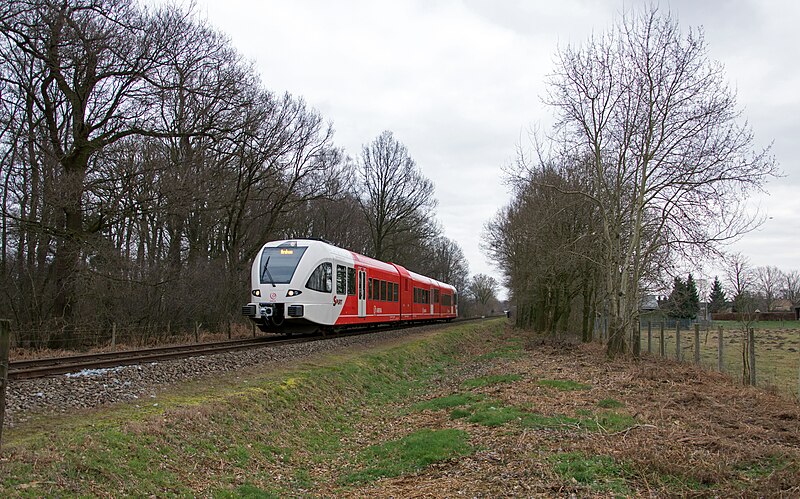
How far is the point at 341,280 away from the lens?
21.0 meters

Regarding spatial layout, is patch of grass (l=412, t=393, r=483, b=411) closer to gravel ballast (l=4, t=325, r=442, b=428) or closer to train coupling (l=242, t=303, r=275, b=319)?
gravel ballast (l=4, t=325, r=442, b=428)

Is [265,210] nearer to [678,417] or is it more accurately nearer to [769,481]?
[678,417]

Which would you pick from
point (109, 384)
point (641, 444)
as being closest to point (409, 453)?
point (641, 444)

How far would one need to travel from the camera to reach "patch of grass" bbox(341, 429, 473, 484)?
776cm

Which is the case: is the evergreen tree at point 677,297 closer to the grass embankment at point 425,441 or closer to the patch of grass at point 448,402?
the grass embankment at point 425,441

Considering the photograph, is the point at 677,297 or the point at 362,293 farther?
the point at 362,293

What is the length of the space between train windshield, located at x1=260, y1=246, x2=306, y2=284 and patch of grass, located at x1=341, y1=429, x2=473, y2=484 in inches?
391

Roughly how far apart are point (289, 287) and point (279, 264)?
95 centimetres

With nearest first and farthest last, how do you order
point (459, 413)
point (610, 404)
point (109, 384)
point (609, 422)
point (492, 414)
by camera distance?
point (609, 422) → point (109, 384) → point (492, 414) → point (610, 404) → point (459, 413)

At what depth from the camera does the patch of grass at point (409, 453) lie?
7.76 m

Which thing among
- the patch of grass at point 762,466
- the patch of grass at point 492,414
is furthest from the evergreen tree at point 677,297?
the patch of grass at point 762,466

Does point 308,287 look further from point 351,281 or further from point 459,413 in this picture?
point 459,413

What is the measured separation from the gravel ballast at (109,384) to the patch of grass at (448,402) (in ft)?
12.5

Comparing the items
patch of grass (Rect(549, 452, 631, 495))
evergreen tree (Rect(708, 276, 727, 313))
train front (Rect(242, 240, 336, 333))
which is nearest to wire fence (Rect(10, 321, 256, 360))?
train front (Rect(242, 240, 336, 333))
